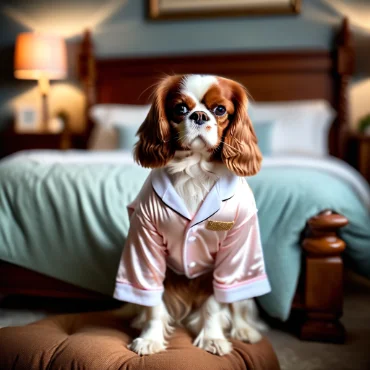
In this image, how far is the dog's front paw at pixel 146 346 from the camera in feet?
3.79

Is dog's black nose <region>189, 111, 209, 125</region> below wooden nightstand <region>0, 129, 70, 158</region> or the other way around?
→ the other way around

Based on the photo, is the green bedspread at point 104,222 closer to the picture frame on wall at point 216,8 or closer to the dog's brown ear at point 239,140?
the dog's brown ear at point 239,140

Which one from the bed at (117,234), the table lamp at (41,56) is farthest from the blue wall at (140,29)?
the bed at (117,234)

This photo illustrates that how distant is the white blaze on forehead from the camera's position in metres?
0.98

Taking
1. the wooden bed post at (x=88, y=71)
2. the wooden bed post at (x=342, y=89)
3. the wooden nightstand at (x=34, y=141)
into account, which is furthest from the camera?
the wooden bed post at (x=88, y=71)

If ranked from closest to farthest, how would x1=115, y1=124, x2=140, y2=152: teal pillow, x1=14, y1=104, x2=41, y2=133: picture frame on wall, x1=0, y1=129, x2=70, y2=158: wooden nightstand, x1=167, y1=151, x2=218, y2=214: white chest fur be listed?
x1=167, y1=151, x2=218, y2=214: white chest fur
x1=115, y1=124, x2=140, y2=152: teal pillow
x1=0, y1=129, x2=70, y2=158: wooden nightstand
x1=14, y1=104, x2=41, y2=133: picture frame on wall

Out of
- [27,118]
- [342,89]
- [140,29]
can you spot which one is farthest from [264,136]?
[27,118]

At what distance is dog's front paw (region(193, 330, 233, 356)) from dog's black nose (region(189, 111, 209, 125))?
59 cm

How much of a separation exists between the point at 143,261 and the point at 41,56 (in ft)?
8.73

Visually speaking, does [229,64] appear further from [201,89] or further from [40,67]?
[201,89]

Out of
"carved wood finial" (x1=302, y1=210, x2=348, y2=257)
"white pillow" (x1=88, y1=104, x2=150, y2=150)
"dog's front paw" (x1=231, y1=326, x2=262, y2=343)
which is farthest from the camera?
"white pillow" (x1=88, y1=104, x2=150, y2=150)

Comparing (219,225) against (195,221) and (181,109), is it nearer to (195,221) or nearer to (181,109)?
(195,221)

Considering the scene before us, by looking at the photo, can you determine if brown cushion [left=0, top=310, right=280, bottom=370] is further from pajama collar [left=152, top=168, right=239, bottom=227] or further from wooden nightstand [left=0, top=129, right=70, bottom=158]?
wooden nightstand [left=0, top=129, right=70, bottom=158]

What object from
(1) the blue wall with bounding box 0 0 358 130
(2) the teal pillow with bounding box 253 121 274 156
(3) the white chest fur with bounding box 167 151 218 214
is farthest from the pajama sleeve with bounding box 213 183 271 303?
(1) the blue wall with bounding box 0 0 358 130
